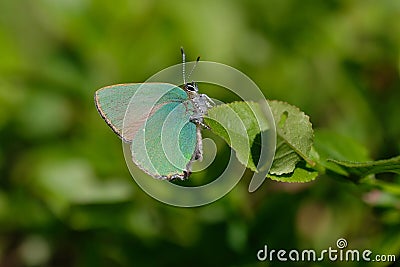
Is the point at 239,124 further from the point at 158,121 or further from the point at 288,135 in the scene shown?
the point at 158,121

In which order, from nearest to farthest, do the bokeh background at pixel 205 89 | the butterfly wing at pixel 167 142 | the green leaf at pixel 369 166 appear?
the green leaf at pixel 369 166 → the butterfly wing at pixel 167 142 → the bokeh background at pixel 205 89

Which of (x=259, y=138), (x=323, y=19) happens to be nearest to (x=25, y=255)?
(x=259, y=138)

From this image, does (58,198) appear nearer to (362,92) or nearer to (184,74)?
(184,74)

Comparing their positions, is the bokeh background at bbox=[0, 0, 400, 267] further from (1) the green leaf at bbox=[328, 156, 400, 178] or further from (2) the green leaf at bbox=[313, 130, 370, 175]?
(1) the green leaf at bbox=[328, 156, 400, 178]

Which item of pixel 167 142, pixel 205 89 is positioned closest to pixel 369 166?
pixel 167 142

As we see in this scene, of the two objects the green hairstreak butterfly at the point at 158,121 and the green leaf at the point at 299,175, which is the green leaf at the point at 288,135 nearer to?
the green leaf at the point at 299,175

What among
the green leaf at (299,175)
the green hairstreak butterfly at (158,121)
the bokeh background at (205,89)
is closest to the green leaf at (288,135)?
the green leaf at (299,175)
